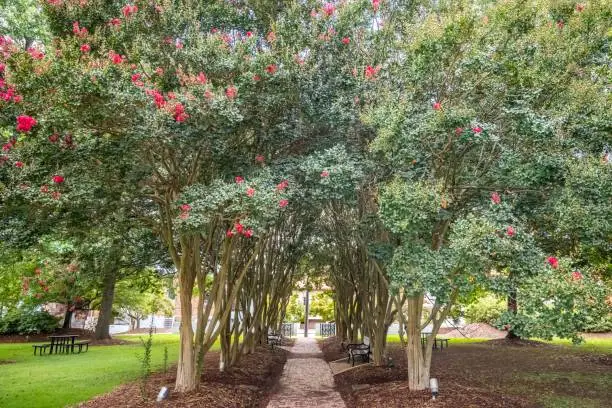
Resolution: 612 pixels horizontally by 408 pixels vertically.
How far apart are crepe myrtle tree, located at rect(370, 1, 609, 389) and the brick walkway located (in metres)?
3.66

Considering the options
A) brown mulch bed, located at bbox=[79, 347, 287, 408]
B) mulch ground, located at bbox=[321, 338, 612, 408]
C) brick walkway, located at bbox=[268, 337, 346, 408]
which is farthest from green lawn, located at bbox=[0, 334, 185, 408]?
mulch ground, located at bbox=[321, 338, 612, 408]

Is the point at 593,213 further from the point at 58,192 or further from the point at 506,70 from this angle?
the point at 58,192

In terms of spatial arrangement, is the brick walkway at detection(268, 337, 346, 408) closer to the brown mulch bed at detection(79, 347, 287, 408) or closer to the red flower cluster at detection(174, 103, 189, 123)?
the brown mulch bed at detection(79, 347, 287, 408)

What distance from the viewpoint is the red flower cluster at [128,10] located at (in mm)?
7160

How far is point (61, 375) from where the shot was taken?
37.7 feet

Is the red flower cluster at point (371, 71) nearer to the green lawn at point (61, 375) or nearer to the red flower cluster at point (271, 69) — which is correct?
the red flower cluster at point (271, 69)

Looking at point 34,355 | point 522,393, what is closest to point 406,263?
point 522,393

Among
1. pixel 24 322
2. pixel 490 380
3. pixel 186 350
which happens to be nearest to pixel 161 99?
pixel 186 350

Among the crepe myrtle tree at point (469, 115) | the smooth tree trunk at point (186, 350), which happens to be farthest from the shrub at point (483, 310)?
the smooth tree trunk at point (186, 350)

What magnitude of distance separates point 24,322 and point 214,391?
20769 millimetres

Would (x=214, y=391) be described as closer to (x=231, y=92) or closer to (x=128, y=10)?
(x=231, y=92)

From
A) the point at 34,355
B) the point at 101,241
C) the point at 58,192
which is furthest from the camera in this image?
the point at 34,355

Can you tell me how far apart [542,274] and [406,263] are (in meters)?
1.84

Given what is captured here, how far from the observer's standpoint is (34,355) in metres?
16.6
